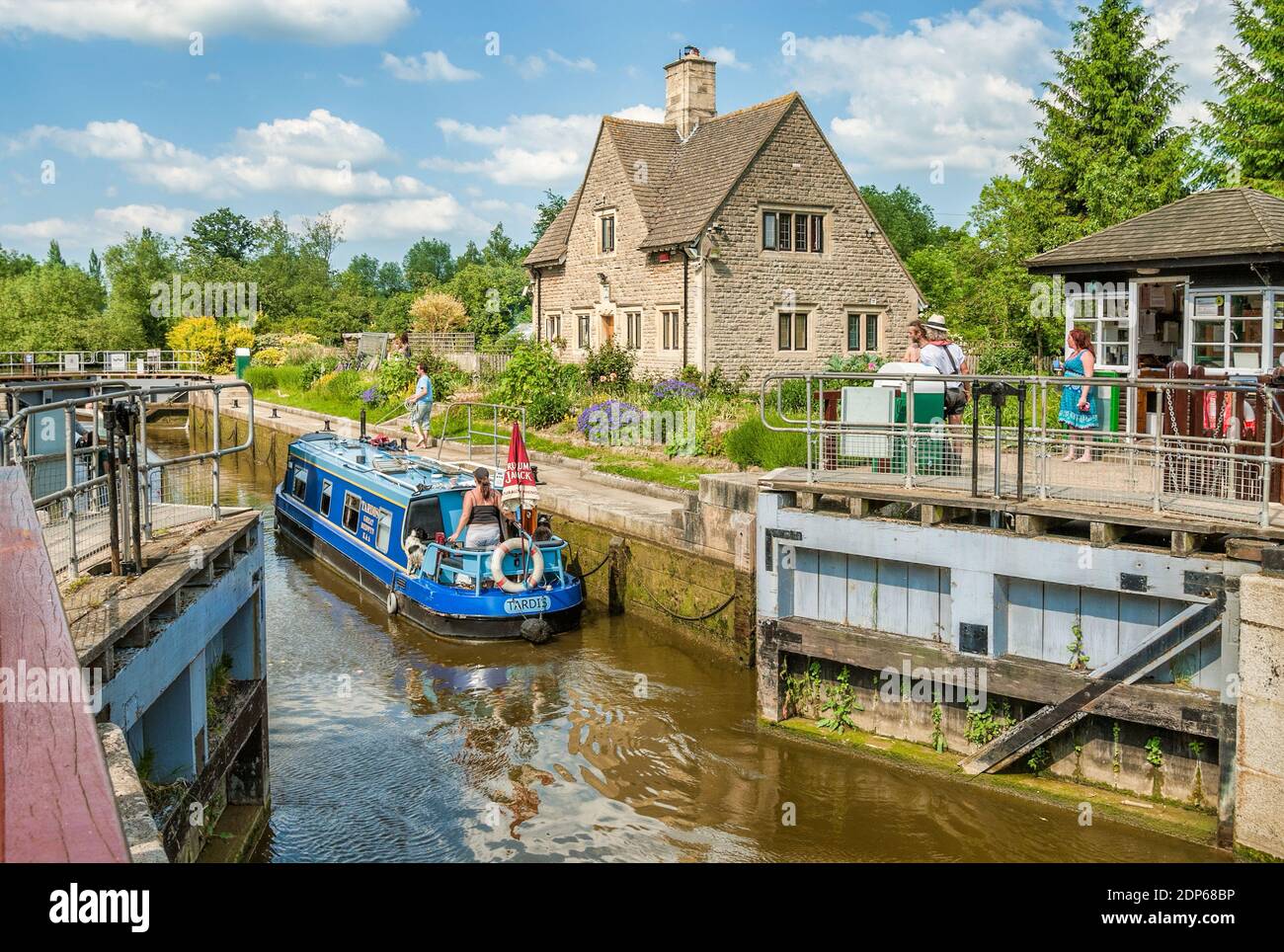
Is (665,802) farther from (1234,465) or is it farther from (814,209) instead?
(814,209)

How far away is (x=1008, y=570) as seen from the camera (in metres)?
10.1

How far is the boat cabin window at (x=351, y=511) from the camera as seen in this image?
811 inches

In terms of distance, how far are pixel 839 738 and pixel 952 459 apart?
2.96 m

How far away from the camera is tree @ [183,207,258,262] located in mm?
106625

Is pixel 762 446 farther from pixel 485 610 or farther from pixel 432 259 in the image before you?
pixel 432 259

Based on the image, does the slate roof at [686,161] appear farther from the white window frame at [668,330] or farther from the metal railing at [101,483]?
the metal railing at [101,483]

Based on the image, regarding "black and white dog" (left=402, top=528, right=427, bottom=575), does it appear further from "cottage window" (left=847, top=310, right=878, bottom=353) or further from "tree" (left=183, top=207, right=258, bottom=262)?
"tree" (left=183, top=207, right=258, bottom=262)

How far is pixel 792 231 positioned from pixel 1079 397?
20351mm

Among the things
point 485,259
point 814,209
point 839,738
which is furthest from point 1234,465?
point 485,259

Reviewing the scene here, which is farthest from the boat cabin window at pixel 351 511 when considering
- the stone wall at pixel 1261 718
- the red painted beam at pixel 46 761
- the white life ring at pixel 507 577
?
the red painted beam at pixel 46 761

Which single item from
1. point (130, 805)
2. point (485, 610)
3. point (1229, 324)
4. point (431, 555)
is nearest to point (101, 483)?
point (130, 805)

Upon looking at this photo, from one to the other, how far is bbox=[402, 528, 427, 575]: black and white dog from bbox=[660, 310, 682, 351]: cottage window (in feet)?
47.4

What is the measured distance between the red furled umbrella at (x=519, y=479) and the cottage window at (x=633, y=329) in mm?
15360

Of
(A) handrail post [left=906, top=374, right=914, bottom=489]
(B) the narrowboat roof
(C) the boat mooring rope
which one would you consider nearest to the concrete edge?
(A) handrail post [left=906, top=374, right=914, bottom=489]
